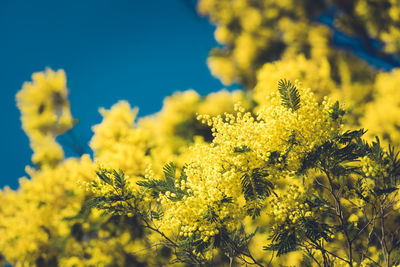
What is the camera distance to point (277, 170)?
7.48ft

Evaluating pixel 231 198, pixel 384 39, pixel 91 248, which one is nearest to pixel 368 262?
pixel 231 198

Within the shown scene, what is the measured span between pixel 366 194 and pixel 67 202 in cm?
711

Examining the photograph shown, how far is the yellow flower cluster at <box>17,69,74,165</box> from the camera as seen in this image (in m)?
9.83

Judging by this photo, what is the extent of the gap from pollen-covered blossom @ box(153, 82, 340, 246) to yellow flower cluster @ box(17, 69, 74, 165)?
911 cm

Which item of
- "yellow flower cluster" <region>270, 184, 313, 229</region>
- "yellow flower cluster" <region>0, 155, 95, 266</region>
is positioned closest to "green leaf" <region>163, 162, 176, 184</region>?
"yellow flower cluster" <region>270, 184, 313, 229</region>

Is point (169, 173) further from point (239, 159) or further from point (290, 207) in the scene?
point (290, 207)

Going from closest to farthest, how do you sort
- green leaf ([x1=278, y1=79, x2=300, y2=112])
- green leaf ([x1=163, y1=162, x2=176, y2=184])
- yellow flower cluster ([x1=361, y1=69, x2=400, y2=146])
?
green leaf ([x1=278, y1=79, x2=300, y2=112]) → green leaf ([x1=163, y1=162, x2=176, y2=184]) → yellow flower cluster ([x1=361, y1=69, x2=400, y2=146])

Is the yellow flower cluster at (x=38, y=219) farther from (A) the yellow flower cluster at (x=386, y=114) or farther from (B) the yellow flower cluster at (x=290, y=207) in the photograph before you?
(A) the yellow flower cluster at (x=386, y=114)

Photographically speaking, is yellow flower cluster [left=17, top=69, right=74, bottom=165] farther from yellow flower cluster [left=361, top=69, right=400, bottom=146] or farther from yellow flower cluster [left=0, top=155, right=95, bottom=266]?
yellow flower cluster [left=361, top=69, right=400, bottom=146]

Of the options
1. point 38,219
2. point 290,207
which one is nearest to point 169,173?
point 290,207

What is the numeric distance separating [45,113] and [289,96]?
10080 millimetres

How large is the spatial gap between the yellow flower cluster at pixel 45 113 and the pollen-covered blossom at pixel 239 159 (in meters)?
9.11

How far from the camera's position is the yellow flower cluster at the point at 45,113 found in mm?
9828

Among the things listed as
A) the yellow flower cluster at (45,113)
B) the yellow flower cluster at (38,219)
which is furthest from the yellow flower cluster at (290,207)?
the yellow flower cluster at (45,113)
